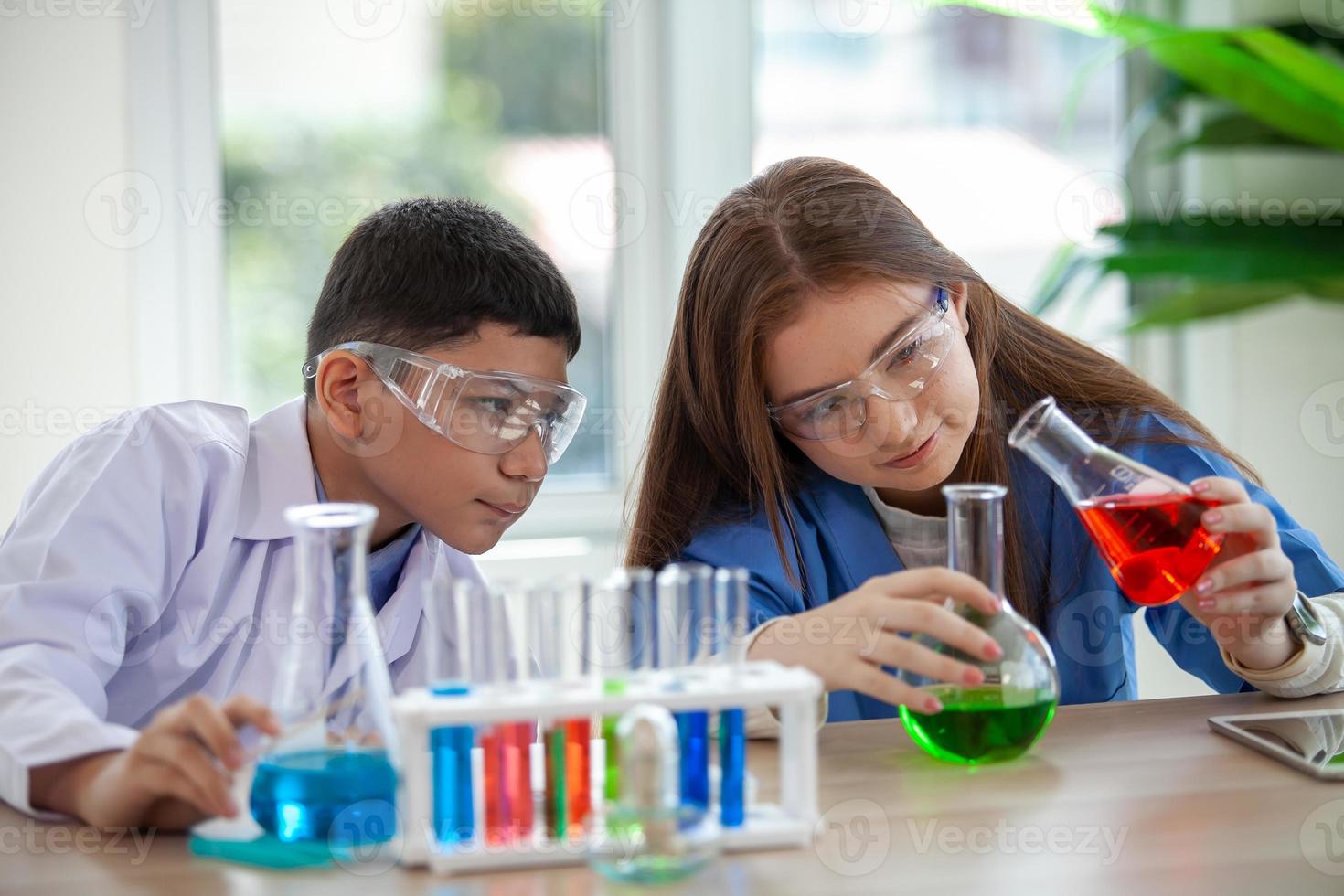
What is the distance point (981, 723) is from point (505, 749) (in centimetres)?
44

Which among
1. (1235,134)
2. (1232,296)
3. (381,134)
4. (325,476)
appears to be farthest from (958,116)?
(1232,296)

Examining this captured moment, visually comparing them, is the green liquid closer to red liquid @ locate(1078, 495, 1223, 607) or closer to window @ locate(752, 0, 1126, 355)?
red liquid @ locate(1078, 495, 1223, 607)

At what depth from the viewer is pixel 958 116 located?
3328 mm

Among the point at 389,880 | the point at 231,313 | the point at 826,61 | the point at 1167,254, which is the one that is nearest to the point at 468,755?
the point at 389,880

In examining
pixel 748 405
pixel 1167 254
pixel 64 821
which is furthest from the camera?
pixel 748 405

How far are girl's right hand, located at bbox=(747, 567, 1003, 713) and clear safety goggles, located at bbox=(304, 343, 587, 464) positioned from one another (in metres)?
0.45

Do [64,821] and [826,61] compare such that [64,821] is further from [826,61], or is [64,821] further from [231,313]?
[826,61]

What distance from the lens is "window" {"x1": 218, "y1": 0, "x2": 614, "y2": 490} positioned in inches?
116

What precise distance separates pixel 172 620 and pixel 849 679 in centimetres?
80

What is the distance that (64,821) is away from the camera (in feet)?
3.26

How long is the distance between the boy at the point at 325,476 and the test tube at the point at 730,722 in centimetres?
58

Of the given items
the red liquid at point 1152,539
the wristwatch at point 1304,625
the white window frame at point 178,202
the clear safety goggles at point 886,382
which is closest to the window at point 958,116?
the white window frame at point 178,202

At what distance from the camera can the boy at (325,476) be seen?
4.17 feet

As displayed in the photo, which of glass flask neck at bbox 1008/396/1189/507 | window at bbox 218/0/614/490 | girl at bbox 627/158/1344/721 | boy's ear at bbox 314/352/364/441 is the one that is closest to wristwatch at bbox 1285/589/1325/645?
girl at bbox 627/158/1344/721
